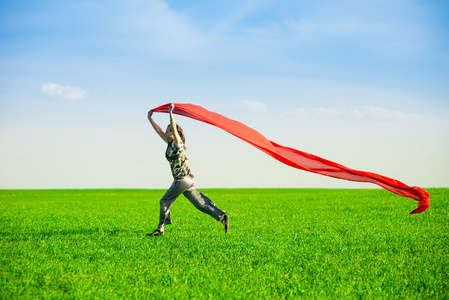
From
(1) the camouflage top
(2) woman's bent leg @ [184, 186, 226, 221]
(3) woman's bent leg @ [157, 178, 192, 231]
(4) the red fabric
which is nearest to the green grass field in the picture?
(3) woman's bent leg @ [157, 178, 192, 231]

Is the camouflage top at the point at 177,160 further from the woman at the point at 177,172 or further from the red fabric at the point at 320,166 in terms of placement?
the red fabric at the point at 320,166

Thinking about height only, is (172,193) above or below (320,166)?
below

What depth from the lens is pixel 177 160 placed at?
10.0 meters

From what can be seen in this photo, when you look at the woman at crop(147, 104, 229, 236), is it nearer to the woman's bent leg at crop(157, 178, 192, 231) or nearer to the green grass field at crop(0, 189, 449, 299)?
the woman's bent leg at crop(157, 178, 192, 231)

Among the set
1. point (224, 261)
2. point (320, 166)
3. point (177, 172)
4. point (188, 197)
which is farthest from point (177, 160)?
point (320, 166)

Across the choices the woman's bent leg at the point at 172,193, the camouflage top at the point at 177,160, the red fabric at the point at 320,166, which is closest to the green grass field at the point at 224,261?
the woman's bent leg at the point at 172,193

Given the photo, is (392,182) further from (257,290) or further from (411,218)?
(411,218)

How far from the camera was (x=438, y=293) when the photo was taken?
622 cm

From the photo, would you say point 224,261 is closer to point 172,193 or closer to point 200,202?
point 200,202

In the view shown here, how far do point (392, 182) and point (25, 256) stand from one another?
28.0 feet

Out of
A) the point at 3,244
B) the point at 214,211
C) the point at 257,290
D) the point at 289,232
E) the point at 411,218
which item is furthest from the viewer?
the point at 411,218

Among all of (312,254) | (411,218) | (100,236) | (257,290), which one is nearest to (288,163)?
(312,254)

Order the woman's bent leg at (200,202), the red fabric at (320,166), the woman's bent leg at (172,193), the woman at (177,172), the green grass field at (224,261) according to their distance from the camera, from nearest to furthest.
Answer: the green grass field at (224,261) → the red fabric at (320,166) → the woman at (177,172) → the woman's bent leg at (172,193) → the woman's bent leg at (200,202)

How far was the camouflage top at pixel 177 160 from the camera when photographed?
995cm
